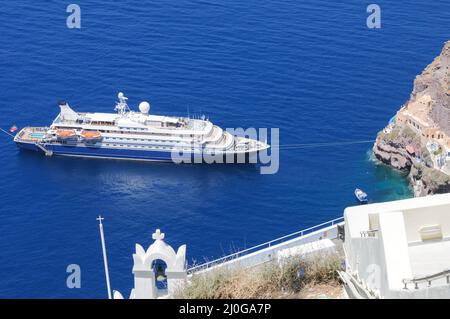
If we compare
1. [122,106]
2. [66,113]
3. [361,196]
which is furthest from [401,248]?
[66,113]

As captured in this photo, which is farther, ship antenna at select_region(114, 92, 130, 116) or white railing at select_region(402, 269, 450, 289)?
ship antenna at select_region(114, 92, 130, 116)

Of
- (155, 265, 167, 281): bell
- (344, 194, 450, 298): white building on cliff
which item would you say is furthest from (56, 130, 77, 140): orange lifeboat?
(344, 194, 450, 298): white building on cliff

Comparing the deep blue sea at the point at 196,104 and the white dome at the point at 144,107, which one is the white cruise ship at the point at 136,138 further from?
the deep blue sea at the point at 196,104

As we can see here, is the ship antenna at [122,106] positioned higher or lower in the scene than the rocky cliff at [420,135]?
higher

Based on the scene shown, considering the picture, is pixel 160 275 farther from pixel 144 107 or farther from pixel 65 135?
pixel 65 135

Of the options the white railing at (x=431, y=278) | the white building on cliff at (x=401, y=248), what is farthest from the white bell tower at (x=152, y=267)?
the white railing at (x=431, y=278)

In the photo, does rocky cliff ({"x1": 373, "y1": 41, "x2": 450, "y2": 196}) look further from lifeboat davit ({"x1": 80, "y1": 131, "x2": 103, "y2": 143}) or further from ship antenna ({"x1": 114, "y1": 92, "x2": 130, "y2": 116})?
lifeboat davit ({"x1": 80, "y1": 131, "x2": 103, "y2": 143})

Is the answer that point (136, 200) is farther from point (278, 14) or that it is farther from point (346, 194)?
point (278, 14)

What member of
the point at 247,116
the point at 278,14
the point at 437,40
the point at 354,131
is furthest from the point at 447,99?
the point at 278,14
